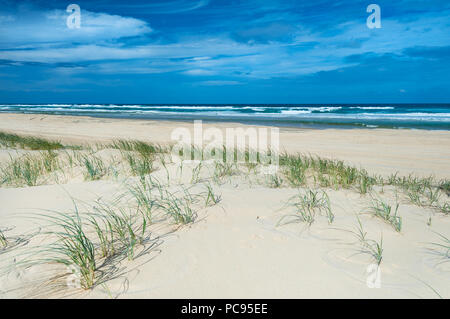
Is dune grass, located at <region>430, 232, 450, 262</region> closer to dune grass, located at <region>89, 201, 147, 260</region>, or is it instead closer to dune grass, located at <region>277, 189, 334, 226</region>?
dune grass, located at <region>277, 189, 334, 226</region>

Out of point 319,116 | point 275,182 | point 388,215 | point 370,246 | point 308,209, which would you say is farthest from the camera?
point 319,116


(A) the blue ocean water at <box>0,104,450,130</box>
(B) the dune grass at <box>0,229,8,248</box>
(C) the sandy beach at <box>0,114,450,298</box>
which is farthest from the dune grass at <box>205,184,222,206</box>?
(A) the blue ocean water at <box>0,104,450,130</box>

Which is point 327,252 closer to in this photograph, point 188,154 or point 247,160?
point 247,160

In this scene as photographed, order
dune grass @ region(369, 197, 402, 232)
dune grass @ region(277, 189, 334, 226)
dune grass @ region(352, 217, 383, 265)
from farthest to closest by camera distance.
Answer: dune grass @ region(277, 189, 334, 226), dune grass @ region(369, 197, 402, 232), dune grass @ region(352, 217, 383, 265)

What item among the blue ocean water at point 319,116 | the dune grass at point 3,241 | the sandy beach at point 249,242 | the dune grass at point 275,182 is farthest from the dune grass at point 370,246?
the blue ocean water at point 319,116

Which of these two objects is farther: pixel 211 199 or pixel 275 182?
pixel 275 182

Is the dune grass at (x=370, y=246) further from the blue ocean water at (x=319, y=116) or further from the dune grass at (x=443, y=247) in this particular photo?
the blue ocean water at (x=319, y=116)

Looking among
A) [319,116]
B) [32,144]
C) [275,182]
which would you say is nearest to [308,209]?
[275,182]

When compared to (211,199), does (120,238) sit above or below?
below

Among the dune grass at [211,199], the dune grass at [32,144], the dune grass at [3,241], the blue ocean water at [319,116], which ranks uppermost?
the blue ocean water at [319,116]

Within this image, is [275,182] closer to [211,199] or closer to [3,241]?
[211,199]
